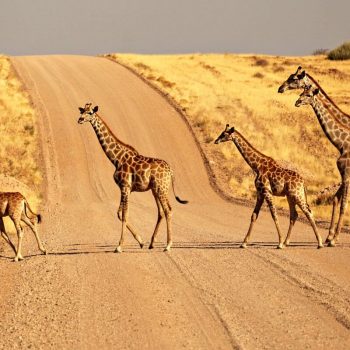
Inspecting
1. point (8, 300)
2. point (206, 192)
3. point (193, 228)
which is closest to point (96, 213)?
point (193, 228)

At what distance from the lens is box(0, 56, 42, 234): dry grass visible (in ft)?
95.2

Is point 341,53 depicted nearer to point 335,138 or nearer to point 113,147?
point 335,138

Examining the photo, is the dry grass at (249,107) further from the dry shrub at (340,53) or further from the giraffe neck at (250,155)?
the giraffe neck at (250,155)

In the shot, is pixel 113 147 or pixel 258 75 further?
pixel 258 75

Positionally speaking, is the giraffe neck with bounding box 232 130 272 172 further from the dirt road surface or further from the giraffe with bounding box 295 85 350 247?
the dirt road surface

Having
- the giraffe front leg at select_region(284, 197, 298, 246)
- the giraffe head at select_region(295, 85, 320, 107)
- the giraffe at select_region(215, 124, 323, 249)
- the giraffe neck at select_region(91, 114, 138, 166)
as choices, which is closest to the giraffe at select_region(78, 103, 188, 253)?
the giraffe neck at select_region(91, 114, 138, 166)

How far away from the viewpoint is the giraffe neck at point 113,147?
17297 mm

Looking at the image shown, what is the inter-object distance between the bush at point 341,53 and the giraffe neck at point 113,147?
6540cm

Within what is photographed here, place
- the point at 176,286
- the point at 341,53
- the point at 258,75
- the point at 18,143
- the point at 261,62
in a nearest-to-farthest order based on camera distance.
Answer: the point at 176,286, the point at 18,143, the point at 258,75, the point at 261,62, the point at 341,53

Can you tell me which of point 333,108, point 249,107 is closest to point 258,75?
point 249,107

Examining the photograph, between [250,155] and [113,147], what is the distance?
325 cm

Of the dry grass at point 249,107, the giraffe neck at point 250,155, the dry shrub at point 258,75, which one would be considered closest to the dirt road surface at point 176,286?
the giraffe neck at point 250,155

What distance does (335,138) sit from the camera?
1805 centimetres

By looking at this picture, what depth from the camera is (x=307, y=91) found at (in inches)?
724
